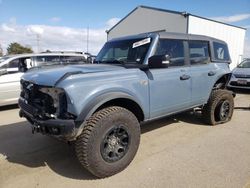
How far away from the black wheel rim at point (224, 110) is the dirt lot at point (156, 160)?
0.62 feet

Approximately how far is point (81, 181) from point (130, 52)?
2251 mm

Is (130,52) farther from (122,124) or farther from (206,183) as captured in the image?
(206,183)

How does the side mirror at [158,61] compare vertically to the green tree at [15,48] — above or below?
below

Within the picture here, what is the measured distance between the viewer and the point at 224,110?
5.76 metres

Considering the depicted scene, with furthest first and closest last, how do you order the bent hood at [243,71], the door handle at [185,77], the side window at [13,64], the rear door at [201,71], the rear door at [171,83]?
1. the bent hood at [243,71]
2. the side window at [13,64]
3. the rear door at [201,71]
4. the door handle at [185,77]
5. the rear door at [171,83]

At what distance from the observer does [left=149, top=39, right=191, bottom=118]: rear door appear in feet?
13.3

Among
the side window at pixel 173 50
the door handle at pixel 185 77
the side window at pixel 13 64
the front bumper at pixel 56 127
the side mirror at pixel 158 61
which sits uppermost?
the side window at pixel 173 50

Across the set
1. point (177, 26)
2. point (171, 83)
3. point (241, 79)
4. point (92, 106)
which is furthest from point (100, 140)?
point (177, 26)

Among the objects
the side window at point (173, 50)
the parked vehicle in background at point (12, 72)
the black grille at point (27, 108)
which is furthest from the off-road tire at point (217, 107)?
the parked vehicle in background at point (12, 72)

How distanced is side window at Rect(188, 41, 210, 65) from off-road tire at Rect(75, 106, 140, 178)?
212 cm

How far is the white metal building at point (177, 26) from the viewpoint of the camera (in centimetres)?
1627

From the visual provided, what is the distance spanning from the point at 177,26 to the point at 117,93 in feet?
46.8

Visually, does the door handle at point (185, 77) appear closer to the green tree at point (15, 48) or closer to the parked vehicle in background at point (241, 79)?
the parked vehicle in background at point (241, 79)

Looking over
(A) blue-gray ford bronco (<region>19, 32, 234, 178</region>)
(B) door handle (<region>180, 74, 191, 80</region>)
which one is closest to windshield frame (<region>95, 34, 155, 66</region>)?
(A) blue-gray ford bronco (<region>19, 32, 234, 178</region>)
